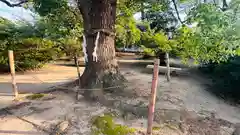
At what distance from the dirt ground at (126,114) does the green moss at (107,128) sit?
10 centimetres

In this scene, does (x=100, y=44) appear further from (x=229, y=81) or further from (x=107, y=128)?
(x=229, y=81)

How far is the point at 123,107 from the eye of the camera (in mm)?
3643

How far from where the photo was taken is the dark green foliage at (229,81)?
531 cm

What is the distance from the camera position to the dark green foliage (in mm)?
5312

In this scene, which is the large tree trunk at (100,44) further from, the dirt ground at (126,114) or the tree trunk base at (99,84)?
the dirt ground at (126,114)

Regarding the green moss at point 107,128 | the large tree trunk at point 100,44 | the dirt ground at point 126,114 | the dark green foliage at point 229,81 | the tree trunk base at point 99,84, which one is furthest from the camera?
the dark green foliage at point 229,81

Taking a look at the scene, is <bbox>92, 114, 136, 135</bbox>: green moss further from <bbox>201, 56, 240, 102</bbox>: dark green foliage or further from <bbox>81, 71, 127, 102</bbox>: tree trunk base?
<bbox>201, 56, 240, 102</bbox>: dark green foliage

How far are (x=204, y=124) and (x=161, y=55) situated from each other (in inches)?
189

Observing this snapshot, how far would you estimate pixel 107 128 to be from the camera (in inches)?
118

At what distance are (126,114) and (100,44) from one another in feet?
4.51

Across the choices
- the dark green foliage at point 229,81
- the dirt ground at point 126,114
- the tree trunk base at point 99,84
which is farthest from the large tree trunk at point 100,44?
the dark green foliage at point 229,81

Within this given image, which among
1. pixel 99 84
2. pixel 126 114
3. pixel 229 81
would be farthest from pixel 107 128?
pixel 229 81

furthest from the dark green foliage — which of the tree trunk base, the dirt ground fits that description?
the tree trunk base

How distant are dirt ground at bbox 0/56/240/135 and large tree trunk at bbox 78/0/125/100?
0.28 m
